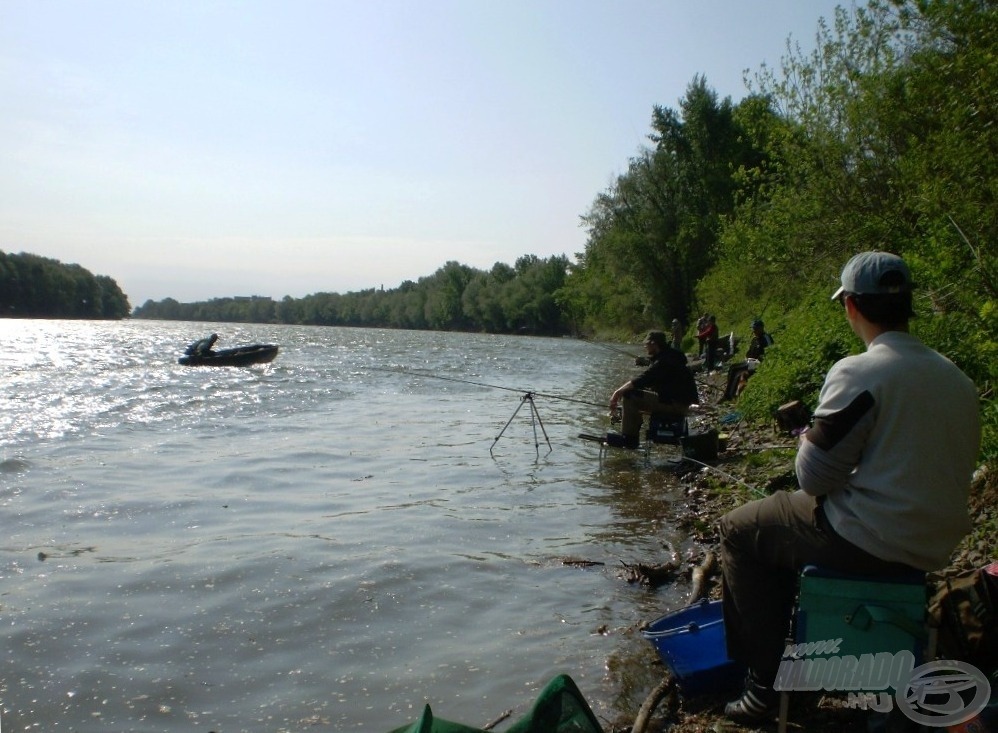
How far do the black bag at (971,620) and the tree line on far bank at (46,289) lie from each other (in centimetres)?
12760

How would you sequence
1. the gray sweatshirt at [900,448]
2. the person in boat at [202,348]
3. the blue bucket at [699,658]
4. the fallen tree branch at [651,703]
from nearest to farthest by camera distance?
the gray sweatshirt at [900,448] < the fallen tree branch at [651,703] < the blue bucket at [699,658] < the person in boat at [202,348]

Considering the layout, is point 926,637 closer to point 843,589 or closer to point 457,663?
point 843,589

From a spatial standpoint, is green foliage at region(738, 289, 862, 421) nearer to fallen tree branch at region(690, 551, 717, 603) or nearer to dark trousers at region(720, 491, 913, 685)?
fallen tree branch at region(690, 551, 717, 603)

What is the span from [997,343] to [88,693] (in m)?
7.42

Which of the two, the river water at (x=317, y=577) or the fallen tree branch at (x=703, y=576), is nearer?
the river water at (x=317, y=577)

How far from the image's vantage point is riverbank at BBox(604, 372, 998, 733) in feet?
12.9

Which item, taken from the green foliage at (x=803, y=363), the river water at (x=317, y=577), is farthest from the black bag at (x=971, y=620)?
the green foliage at (x=803, y=363)

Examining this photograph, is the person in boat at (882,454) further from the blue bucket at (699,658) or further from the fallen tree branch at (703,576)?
the fallen tree branch at (703,576)

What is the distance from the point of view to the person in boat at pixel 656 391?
11852 millimetres

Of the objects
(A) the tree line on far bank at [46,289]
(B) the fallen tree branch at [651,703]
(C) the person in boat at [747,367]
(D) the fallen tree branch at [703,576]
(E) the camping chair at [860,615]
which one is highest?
(A) the tree line on far bank at [46,289]

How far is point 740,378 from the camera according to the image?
18062 millimetres

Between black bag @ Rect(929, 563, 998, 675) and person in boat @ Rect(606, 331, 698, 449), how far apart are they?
805 centimetres

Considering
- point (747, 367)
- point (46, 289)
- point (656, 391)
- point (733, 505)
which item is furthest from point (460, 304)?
point (733, 505)

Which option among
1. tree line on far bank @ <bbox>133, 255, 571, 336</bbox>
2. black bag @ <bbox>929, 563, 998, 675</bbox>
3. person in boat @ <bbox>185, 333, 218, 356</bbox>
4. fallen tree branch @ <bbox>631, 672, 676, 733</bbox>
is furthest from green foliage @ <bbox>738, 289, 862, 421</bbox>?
tree line on far bank @ <bbox>133, 255, 571, 336</bbox>
